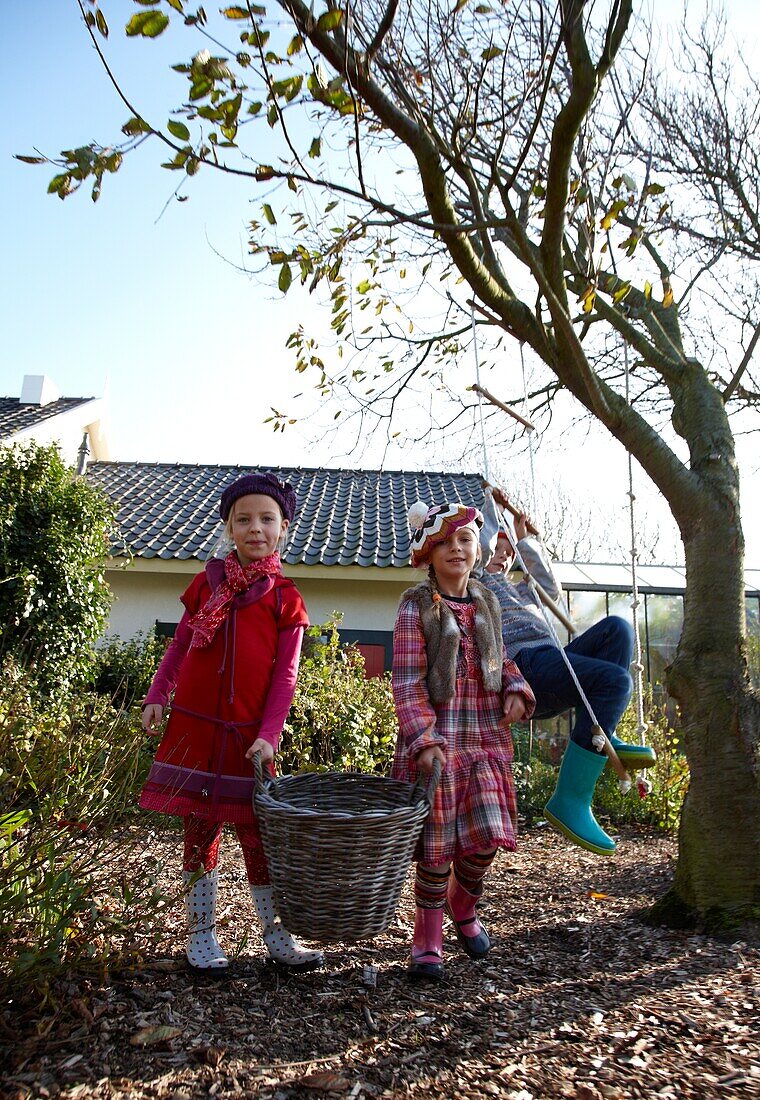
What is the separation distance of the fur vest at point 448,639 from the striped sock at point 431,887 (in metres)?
0.57

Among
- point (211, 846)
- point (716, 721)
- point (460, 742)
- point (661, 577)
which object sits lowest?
point (211, 846)

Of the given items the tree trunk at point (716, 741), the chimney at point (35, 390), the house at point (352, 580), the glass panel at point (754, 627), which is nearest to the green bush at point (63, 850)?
the tree trunk at point (716, 741)

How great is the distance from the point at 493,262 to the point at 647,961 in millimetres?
3035

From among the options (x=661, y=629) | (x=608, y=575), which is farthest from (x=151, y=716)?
(x=608, y=575)

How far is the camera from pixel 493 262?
3994mm

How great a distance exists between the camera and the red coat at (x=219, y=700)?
8.75 feet

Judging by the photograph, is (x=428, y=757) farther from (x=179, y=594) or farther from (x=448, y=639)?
(x=179, y=594)

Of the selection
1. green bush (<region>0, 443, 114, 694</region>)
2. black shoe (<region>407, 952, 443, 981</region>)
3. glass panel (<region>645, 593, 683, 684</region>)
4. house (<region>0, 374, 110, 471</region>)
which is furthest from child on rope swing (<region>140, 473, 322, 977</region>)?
house (<region>0, 374, 110, 471</region>)

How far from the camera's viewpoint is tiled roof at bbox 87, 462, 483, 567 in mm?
9758

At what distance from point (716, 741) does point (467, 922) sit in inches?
49.5

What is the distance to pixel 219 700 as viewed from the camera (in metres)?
2.78

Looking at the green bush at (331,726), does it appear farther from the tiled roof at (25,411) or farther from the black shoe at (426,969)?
the tiled roof at (25,411)

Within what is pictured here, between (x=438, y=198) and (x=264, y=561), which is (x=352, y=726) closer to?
(x=264, y=561)

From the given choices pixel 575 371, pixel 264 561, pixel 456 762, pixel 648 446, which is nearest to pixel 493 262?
pixel 575 371
